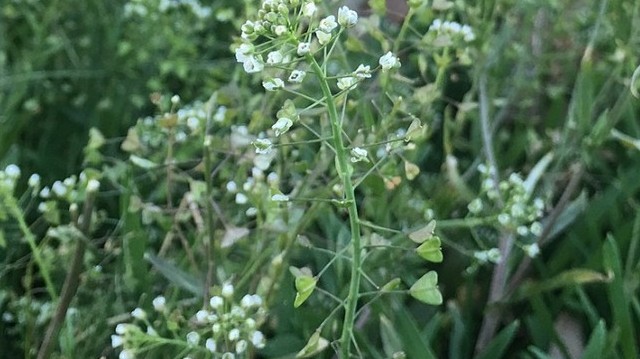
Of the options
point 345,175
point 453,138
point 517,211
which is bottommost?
point 453,138

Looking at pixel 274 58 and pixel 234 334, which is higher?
pixel 274 58

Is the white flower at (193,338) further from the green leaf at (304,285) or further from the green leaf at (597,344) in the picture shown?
the green leaf at (597,344)

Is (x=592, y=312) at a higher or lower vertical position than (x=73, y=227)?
lower

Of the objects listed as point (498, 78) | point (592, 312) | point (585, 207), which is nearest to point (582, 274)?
point (592, 312)

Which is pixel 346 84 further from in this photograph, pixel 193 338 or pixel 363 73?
pixel 193 338

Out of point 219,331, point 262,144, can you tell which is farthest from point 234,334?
point 262,144

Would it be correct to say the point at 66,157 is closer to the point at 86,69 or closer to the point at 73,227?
the point at 86,69
